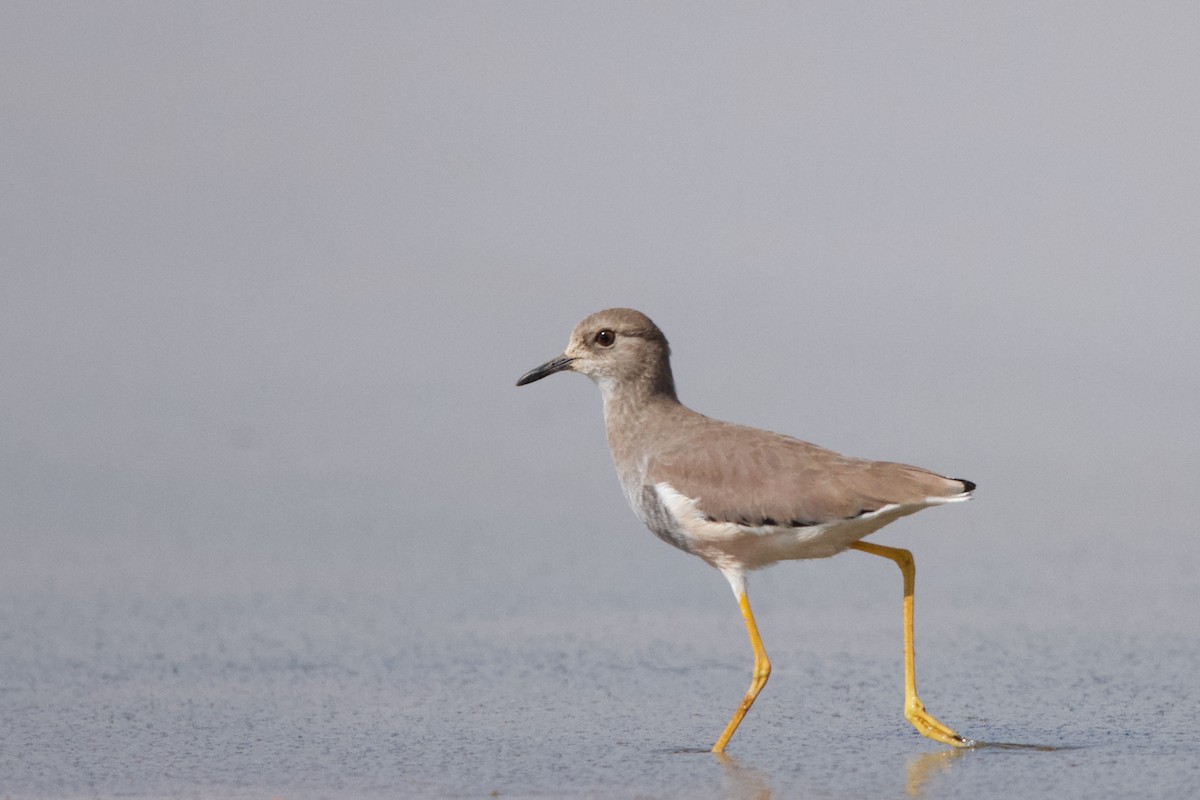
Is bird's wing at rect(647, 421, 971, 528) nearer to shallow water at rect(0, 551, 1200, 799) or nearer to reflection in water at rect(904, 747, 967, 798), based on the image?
shallow water at rect(0, 551, 1200, 799)

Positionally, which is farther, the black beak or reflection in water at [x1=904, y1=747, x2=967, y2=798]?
the black beak

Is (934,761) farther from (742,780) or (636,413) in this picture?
(636,413)

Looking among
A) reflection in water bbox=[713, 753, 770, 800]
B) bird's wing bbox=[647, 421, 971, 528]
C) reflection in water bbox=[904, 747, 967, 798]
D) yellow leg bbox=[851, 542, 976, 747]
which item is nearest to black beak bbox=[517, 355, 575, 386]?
bird's wing bbox=[647, 421, 971, 528]

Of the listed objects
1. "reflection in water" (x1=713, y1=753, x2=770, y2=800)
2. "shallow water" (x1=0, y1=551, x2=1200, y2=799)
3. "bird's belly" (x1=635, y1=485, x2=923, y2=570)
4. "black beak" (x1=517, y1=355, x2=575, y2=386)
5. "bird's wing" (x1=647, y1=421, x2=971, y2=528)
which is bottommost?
"reflection in water" (x1=713, y1=753, x2=770, y2=800)

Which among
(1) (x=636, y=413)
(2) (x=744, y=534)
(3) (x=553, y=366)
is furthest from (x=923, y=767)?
(3) (x=553, y=366)

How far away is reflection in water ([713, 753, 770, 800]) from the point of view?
5754 mm

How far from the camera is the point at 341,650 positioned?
319 inches

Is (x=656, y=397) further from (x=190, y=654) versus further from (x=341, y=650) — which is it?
(x=190, y=654)

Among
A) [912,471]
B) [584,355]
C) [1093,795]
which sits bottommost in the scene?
[1093,795]

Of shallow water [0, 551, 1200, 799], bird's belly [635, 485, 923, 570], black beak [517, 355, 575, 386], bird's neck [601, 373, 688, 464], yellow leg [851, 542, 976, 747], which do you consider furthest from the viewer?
black beak [517, 355, 575, 386]

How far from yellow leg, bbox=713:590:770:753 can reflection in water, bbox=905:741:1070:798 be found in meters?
0.70

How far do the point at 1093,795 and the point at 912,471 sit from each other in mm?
1584

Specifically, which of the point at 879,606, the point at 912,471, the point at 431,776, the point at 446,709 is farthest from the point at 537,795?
the point at 879,606

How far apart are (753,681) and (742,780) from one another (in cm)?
115
